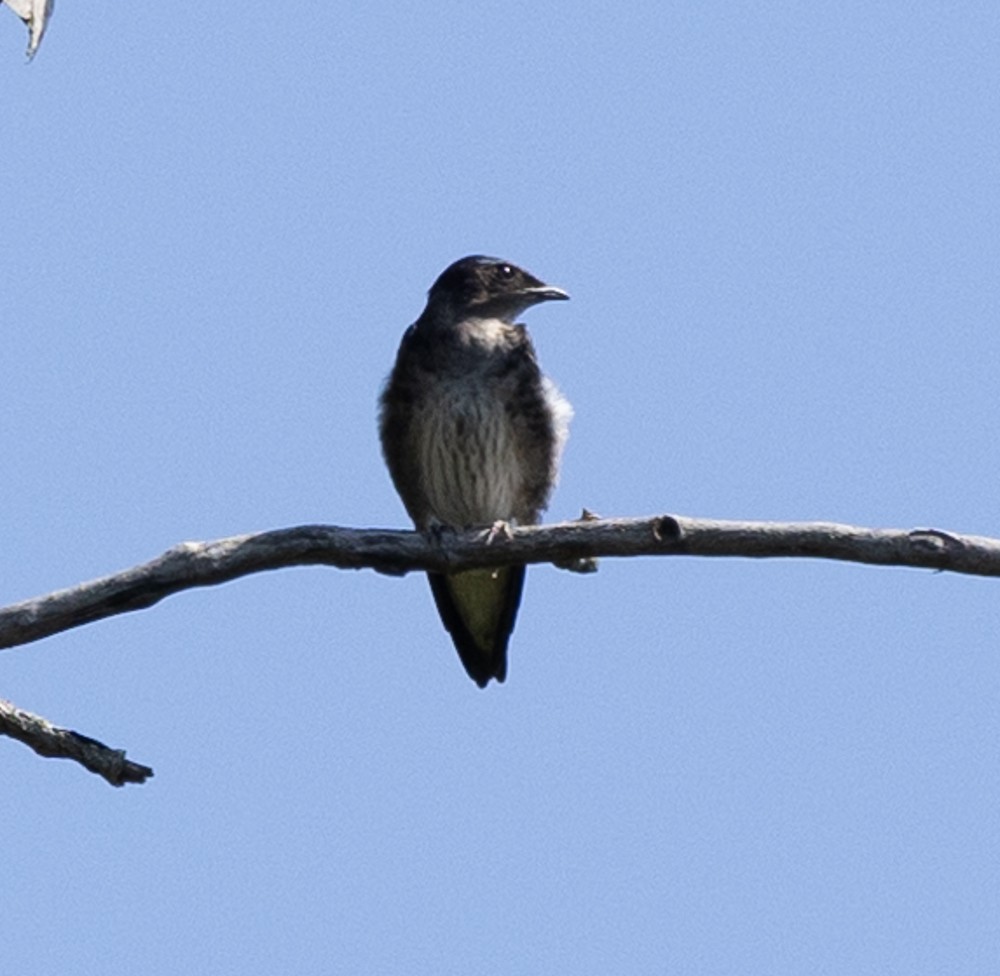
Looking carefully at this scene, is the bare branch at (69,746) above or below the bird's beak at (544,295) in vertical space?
below

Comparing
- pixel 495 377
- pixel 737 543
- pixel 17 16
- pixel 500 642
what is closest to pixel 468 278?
pixel 495 377

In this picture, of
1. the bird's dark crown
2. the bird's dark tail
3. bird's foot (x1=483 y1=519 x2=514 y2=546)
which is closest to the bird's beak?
the bird's dark crown

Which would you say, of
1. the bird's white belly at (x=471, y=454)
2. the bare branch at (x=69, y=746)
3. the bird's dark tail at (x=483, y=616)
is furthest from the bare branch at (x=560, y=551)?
the bird's dark tail at (x=483, y=616)

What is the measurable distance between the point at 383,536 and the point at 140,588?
894mm

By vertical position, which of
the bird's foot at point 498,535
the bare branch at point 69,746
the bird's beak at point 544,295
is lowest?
the bare branch at point 69,746

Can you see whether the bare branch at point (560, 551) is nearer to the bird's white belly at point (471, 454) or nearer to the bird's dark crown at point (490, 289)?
the bird's white belly at point (471, 454)

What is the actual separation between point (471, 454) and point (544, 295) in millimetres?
1116

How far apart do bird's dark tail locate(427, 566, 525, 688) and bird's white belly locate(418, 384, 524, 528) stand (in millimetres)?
409

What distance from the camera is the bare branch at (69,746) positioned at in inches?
250

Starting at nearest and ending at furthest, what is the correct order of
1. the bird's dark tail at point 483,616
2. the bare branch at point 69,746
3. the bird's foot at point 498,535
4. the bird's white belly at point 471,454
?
the bare branch at point 69,746, the bird's foot at point 498,535, the bird's white belly at point 471,454, the bird's dark tail at point 483,616

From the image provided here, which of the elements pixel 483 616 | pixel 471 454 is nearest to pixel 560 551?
pixel 471 454

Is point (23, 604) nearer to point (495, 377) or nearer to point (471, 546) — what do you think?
point (471, 546)

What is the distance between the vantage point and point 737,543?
22.1ft

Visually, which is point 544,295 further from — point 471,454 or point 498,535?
point 498,535
